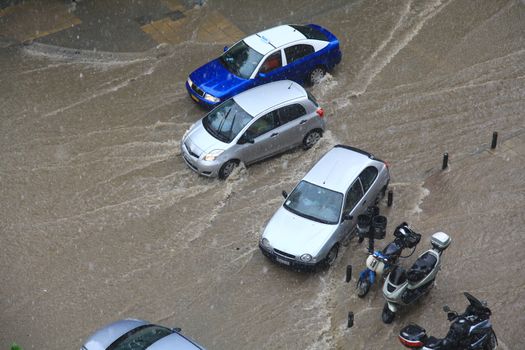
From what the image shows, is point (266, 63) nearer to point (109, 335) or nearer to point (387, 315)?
point (387, 315)

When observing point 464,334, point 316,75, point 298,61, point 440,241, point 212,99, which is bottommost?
point 316,75

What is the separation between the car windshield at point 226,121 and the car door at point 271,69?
5.21 ft

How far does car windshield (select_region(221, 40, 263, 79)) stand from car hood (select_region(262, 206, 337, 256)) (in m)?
5.22

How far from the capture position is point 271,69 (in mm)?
19812

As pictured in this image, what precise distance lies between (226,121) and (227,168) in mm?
1067

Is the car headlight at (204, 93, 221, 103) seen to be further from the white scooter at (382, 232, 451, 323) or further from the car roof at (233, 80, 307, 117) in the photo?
the white scooter at (382, 232, 451, 323)

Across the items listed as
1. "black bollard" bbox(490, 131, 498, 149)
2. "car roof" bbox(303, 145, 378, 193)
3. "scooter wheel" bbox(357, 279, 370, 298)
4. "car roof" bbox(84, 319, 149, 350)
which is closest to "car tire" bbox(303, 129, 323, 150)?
"car roof" bbox(303, 145, 378, 193)

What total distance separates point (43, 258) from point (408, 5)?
12990 mm

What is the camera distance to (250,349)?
45.6ft

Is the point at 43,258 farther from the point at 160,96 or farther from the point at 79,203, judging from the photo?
the point at 160,96

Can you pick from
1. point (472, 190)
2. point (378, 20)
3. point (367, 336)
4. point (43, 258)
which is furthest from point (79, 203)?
point (378, 20)

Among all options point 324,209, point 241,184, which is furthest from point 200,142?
point 324,209

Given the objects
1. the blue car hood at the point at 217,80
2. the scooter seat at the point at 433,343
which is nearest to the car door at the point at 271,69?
the blue car hood at the point at 217,80

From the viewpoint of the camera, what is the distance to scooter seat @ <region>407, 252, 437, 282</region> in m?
13.6
